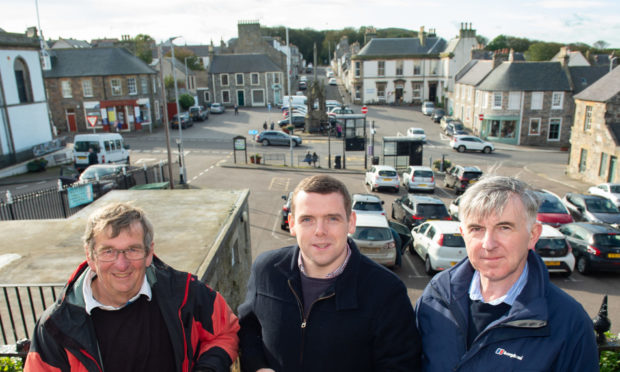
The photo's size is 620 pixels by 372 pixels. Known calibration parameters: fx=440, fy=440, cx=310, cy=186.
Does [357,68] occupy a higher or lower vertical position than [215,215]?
higher

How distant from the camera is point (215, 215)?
865 cm

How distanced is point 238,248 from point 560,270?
9.43 meters

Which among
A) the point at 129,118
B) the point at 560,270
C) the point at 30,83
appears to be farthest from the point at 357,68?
the point at 560,270

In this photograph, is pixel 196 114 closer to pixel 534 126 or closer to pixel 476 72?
pixel 476 72

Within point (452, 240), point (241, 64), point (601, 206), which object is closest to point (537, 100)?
point (601, 206)

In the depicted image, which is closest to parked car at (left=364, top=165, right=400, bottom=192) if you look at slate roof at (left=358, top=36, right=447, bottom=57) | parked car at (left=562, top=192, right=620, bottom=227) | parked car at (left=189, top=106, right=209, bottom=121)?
parked car at (left=562, top=192, right=620, bottom=227)

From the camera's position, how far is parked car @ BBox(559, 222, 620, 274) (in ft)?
42.1

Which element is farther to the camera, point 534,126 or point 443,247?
point 534,126

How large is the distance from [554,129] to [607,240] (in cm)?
3301

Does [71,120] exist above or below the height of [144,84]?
below

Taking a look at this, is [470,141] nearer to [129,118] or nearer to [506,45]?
[129,118]

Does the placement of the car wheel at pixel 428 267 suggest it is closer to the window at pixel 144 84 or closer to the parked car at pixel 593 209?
the parked car at pixel 593 209

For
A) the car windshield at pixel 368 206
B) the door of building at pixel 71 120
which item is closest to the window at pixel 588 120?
the car windshield at pixel 368 206

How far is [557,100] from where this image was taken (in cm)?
4112
